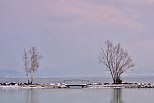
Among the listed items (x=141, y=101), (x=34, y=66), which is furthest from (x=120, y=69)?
(x=141, y=101)

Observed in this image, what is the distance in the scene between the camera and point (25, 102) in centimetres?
3550

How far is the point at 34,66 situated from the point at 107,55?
1697cm

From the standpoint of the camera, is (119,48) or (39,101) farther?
(119,48)

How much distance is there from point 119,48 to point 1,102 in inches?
1863

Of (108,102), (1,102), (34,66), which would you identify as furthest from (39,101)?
(34,66)

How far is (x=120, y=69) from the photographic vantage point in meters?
77.9

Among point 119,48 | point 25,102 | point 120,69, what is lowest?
point 25,102

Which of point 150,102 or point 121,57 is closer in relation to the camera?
point 150,102

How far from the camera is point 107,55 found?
78750 mm

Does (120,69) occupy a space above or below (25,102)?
above

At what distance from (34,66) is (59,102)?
4392 cm

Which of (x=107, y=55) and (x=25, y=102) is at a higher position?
(x=107, y=55)

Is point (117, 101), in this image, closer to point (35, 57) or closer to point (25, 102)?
point (25, 102)

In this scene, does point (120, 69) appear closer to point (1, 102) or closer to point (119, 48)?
point (119, 48)
